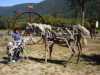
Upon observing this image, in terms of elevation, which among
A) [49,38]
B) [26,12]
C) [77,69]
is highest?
[26,12]

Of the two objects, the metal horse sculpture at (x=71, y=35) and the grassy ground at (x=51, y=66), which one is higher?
the metal horse sculpture at (x=71, y=35)

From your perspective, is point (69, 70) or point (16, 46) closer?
point (69, 70)

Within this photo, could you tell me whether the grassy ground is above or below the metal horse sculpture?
below

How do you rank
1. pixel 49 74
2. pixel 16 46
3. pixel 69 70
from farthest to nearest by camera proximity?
pixel 16 46
pixel 69 70
pixel 49 74

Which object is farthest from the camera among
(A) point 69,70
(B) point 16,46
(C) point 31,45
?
(C) point 31,45

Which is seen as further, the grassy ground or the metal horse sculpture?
the metal horse sculpture

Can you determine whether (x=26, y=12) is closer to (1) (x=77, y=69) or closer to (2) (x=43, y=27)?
(2) (x=43, y=27)

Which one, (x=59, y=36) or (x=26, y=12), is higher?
(x=26, y=12)

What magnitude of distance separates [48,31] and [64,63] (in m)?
1.46

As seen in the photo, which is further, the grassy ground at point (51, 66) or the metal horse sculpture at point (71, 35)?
the metal horse sculpture at point (71, 35)

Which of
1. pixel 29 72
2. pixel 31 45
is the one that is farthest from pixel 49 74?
pixel 31 45

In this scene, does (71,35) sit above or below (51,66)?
above

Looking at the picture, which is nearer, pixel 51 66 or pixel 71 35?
pixel 51 66

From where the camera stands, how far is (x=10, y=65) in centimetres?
A: 1420
